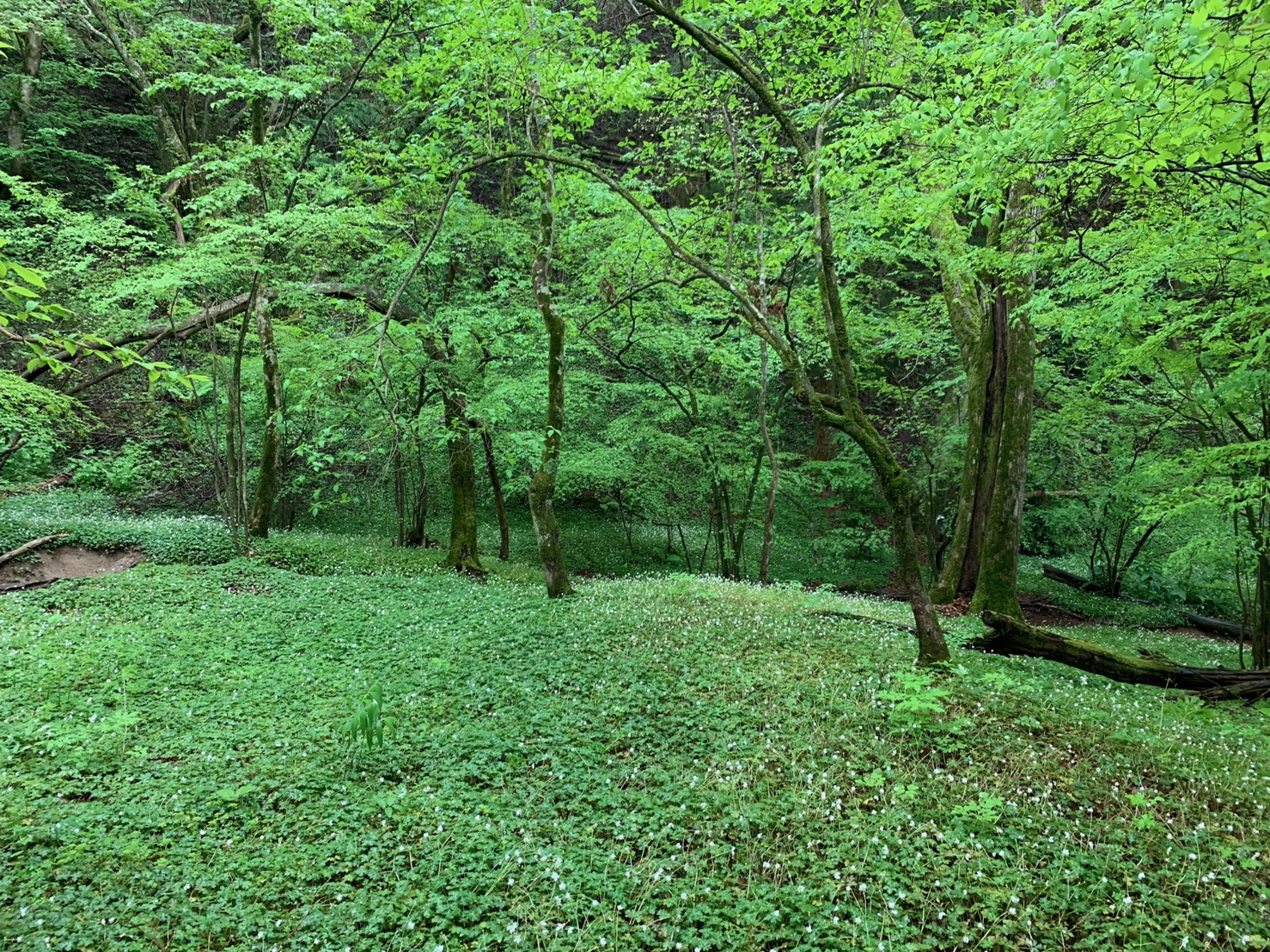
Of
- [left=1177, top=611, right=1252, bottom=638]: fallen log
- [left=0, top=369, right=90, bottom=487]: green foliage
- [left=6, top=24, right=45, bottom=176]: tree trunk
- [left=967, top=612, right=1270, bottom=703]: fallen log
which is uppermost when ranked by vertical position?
[left=6, top=24, right=45, bottom=176]: tree trunk

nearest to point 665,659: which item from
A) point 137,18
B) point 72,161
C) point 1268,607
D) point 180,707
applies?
point 180,707

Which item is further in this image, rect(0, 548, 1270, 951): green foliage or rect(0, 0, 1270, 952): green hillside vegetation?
rect(0, 0, 1270, 952): green hillside vegetation

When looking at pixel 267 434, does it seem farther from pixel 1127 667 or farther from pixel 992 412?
pixel 1127 667

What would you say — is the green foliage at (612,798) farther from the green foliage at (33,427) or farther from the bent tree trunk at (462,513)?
the bent tree trunk at (462,513)

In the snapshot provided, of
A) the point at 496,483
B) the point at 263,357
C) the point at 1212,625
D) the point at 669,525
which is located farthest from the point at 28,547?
the point at 1212,625

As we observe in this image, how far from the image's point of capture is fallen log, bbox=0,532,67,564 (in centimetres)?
1113

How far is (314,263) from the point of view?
44.0 feet

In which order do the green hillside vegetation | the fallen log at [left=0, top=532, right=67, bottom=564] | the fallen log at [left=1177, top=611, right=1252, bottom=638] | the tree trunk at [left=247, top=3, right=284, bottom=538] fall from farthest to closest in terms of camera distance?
1. the fallen log at [left=1177, top=611, right=1252, bottom=638]
2. the tree trunk at [left=247, top=3, right=284, bottom=538]
3. the fallen log at [left=0, top=532, right=67, bottom=564]
4. the green hillside vegetation

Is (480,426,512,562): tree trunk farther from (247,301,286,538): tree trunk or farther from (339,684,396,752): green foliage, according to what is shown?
(339,684,396,752): green foliage

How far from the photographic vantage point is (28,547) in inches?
456

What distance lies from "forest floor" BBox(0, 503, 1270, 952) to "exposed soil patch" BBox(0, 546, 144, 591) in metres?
A: 3.52

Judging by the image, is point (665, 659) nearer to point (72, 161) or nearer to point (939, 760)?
point (939, 760)

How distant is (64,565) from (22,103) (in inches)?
669

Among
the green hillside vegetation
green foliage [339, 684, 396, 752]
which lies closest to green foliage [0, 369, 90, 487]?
the green hillside vegetation
